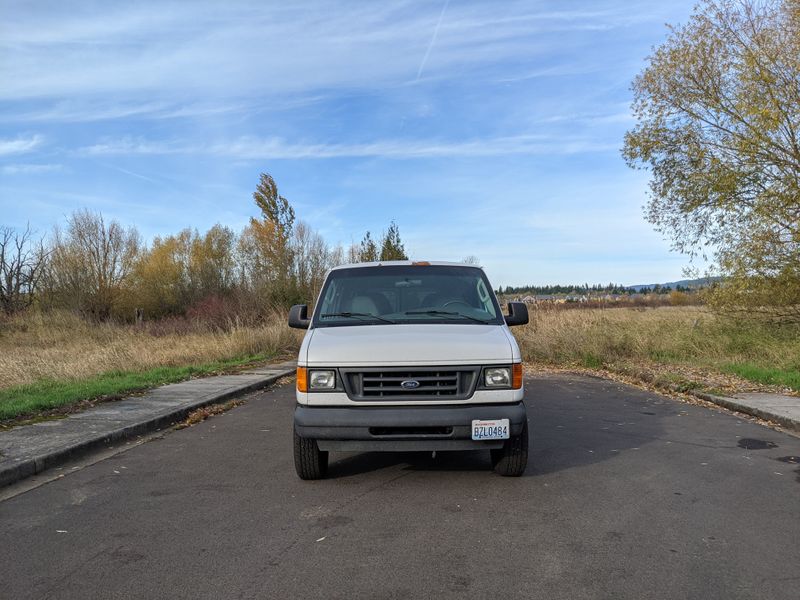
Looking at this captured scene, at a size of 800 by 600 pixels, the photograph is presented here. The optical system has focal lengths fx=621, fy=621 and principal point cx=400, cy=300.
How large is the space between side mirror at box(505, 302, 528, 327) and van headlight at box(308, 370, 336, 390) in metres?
2.03

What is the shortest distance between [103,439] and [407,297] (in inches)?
157

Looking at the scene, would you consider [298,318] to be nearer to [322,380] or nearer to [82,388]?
[322,380]

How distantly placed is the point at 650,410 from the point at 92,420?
8.28 m

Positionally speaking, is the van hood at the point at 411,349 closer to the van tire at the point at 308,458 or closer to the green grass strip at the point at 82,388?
the van tire at the point at 308,458

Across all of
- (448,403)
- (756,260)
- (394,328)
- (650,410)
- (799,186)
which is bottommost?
(650,410)

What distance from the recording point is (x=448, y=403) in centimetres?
520

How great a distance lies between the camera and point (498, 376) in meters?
5.29

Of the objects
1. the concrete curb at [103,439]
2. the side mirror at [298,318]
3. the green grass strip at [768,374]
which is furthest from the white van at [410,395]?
the green grass strip at [768,374]

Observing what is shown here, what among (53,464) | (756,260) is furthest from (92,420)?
(756,260)

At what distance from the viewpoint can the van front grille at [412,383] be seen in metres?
5.22

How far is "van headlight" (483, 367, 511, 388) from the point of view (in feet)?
17.3

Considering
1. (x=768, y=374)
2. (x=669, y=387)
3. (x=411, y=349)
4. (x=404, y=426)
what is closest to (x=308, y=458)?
(x=404, y=426)

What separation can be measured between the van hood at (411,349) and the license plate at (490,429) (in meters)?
0.50

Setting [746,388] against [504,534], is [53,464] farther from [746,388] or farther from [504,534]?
[746,388]
